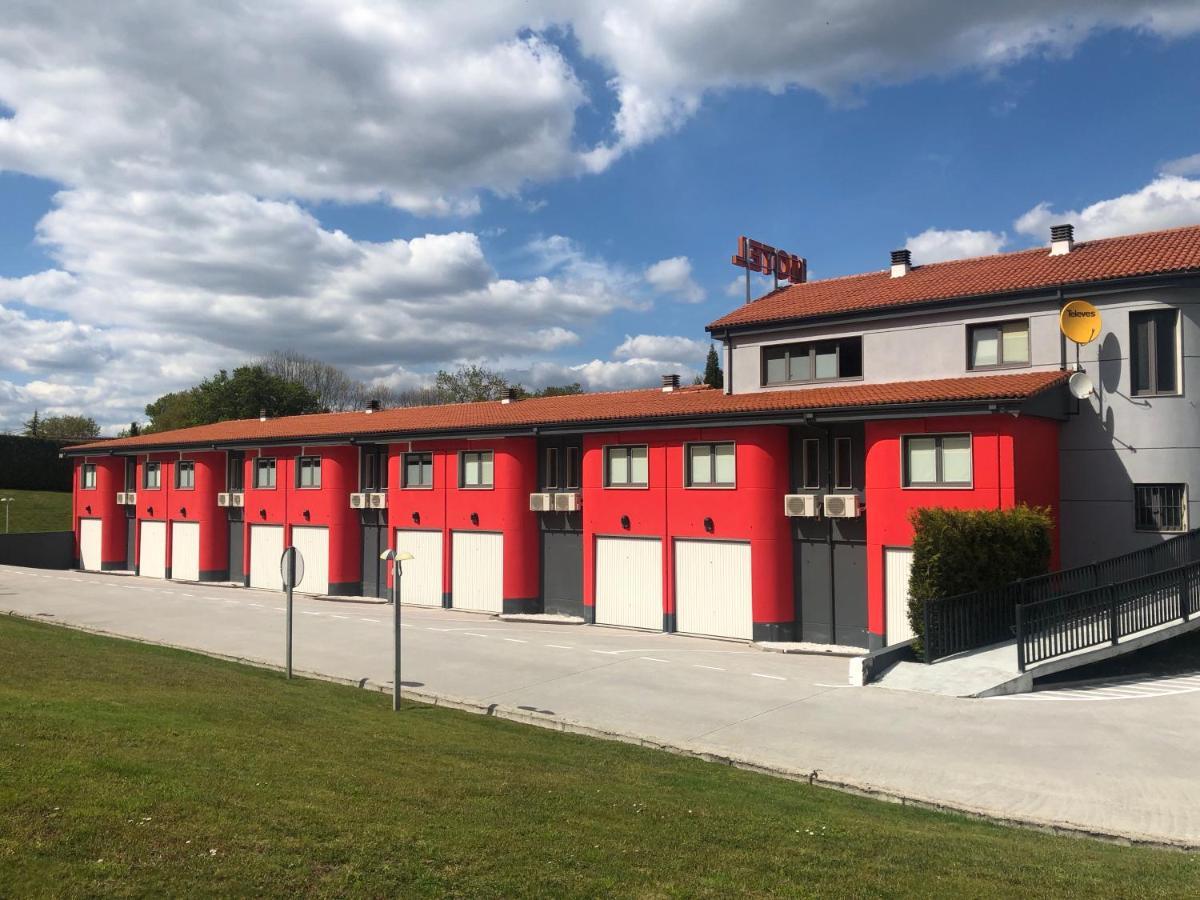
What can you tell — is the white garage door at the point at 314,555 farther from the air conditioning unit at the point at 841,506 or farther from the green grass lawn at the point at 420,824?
the green grass lawn at the point at 420,824

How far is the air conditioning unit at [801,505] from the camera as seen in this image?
22.8 m

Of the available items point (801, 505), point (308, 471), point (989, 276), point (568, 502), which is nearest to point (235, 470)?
point (308, 471)

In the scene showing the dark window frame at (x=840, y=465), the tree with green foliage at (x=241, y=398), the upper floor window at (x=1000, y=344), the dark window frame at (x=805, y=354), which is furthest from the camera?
the tree with green foliage at (x=241, y=398)

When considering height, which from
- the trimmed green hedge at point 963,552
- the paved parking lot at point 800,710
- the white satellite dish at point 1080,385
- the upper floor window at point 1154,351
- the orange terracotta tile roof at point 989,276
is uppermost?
the orange terracotta tile roof at point 989,276

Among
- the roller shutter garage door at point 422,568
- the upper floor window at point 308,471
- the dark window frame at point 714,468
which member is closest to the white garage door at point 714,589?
the dark window frame at point 714,468

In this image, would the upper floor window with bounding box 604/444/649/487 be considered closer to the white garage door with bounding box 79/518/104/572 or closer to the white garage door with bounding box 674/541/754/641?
the white garage door with bounding box 674/541/754/641

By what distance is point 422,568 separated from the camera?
32.7m

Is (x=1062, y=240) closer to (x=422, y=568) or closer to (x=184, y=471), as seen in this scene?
(x=422, y=568)

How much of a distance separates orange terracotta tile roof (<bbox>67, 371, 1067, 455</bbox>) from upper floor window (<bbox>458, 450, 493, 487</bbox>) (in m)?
1.00

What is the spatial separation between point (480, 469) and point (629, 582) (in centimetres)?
755

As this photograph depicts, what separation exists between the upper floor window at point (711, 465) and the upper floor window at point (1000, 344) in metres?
6.86

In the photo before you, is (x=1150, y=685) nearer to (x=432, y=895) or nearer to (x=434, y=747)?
(x=434, y=747)

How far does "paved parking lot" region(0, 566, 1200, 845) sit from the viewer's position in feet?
35.4

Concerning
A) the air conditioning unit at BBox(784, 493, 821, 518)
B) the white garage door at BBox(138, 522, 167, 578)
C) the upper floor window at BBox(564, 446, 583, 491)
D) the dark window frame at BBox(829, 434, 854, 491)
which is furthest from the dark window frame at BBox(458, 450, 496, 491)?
the white garage door at BBox(138, 522, 167, 578)
